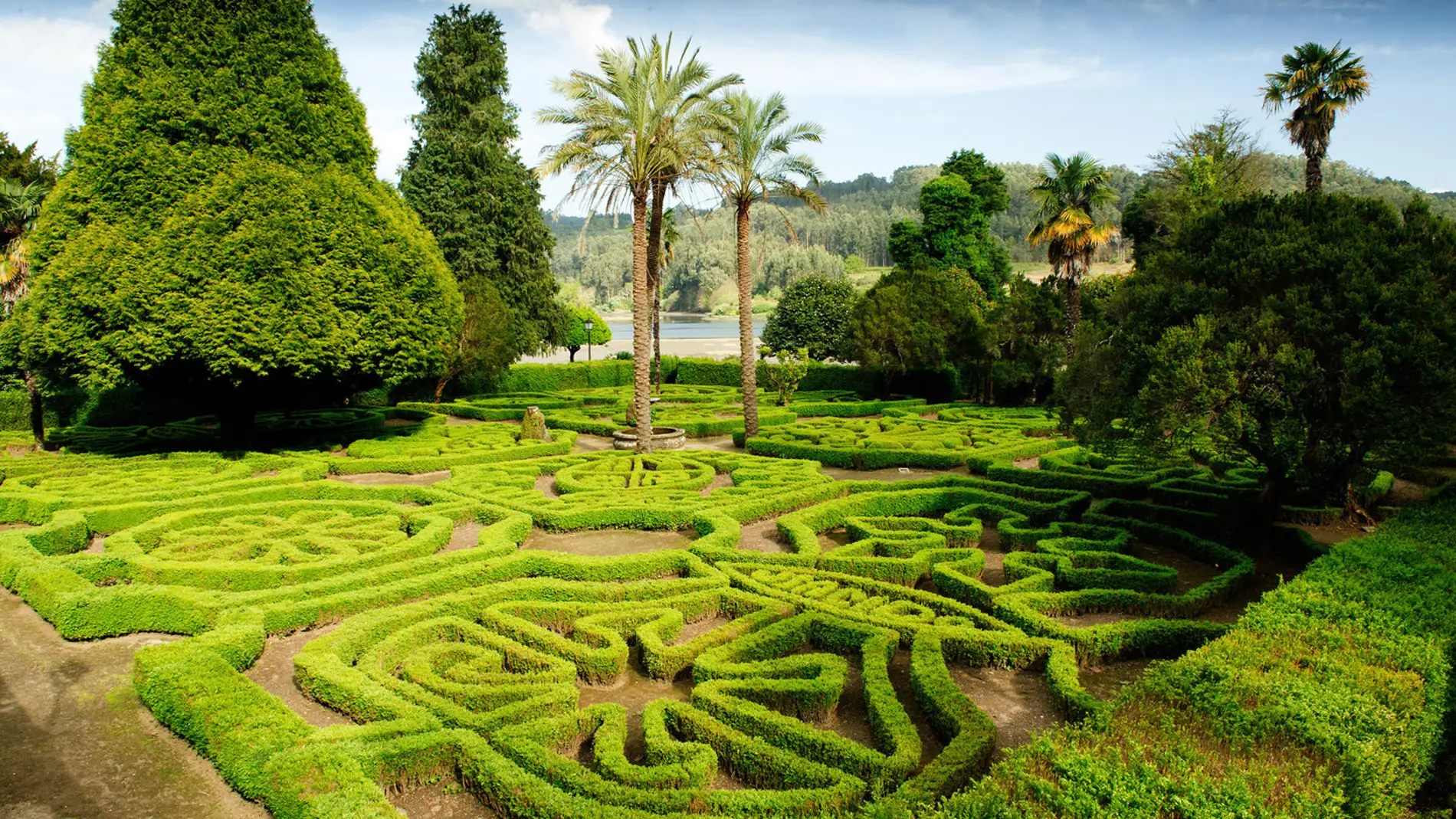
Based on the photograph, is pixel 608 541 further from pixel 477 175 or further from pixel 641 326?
pixel 477 175

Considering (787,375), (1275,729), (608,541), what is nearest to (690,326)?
(787,375)

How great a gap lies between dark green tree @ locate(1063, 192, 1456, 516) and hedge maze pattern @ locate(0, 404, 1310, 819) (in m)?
1.64

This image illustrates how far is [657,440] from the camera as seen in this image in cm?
2034

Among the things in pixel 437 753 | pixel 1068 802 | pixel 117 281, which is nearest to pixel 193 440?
pixel 117 281

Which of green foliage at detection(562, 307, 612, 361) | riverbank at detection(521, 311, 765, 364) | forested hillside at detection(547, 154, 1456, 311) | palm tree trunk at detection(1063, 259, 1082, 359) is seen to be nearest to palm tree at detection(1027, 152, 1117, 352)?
palm tree trunk at detection(1063, 259, 1082, 359)

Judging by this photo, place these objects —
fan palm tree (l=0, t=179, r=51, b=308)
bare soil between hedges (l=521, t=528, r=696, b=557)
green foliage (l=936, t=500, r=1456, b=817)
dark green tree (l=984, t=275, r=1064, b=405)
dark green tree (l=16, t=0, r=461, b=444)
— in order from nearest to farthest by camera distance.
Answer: green foliage (l=936, t=500, r=1456, b=817), bare soil between hedges (l=521, t=528, r=696, b=557), dark green tree (l=16, t=0, r=461, b=444), fan palm tree (l=0, t=179, r=51, b=308), dark green tree (l=984, t=275, r=1064, b=405)

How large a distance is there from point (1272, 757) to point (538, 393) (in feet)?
103

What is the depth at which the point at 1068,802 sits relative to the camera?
418 centimetres

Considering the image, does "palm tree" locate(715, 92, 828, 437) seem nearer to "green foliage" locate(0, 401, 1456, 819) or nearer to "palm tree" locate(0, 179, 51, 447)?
"green foliage" locate(0, 401, 1456, 819)

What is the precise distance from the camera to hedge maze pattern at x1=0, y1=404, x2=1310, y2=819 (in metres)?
5.70

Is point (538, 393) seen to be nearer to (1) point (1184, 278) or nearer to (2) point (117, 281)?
(2) point (117, 281)

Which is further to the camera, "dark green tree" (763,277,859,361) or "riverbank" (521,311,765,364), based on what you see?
"riverbank" (521,311,765,364)

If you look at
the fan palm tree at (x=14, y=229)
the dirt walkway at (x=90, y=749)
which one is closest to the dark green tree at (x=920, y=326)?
the fan palm tree at (x=14, y=229)

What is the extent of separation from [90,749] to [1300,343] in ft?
44.3
